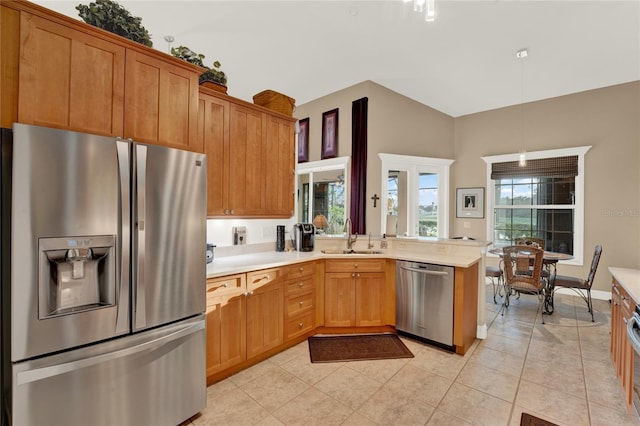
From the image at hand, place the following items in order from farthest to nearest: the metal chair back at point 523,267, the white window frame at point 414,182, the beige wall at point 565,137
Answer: the white window frame at point 414,182 < the beige wall at point 565,137 < the metal chair back at point 523,267

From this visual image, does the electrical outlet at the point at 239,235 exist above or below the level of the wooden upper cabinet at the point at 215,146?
below

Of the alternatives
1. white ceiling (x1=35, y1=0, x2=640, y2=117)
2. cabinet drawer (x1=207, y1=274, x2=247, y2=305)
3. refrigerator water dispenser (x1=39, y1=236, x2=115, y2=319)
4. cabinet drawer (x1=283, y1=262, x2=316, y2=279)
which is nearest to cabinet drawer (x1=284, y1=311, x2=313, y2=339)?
cabinet drawer (x1=283, y1=262, x2=316, y2=279)

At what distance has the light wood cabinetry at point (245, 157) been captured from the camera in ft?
8.65

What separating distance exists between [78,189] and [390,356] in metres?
2.82

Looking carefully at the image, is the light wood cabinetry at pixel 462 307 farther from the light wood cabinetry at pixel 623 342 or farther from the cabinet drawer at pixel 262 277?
the cabinet drawer at pixel 262 277

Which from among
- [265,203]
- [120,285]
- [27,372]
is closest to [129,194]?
[120,285]

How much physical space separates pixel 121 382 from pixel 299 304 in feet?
Result: 5.55

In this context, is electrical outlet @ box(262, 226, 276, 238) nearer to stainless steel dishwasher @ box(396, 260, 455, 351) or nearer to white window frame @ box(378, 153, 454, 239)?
stainless steel dishwasher @ box(396, 260, 455, 351)

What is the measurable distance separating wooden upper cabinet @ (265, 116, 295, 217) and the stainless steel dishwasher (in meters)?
1.49

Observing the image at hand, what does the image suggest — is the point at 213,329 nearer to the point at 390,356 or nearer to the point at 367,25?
the point at 390,356

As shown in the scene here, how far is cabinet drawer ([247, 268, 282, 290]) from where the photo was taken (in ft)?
8.21

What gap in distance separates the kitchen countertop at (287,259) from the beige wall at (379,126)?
1.55 metres

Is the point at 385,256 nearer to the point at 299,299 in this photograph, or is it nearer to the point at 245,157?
the point at 299,299

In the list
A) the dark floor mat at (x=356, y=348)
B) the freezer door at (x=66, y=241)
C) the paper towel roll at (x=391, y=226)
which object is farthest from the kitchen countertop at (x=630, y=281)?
the freezer door at (x=66, y=241)
